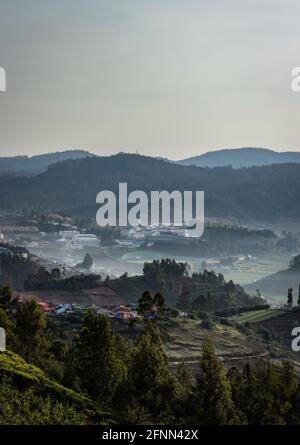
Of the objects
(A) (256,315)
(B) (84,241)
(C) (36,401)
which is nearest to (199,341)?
(A) (256,315)

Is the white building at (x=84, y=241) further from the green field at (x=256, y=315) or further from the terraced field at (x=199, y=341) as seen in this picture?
the terraced field at (x=199, y=341)

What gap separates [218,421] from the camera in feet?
82.0

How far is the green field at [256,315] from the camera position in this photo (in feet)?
245

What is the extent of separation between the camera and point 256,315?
7781cm

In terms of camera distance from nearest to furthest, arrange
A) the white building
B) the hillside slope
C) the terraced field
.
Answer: the hillside slope < the terraced field < the white building

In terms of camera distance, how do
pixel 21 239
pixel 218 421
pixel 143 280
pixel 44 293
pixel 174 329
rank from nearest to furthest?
pixel 218 421, pixel 174 329, pixel 44 293, pixel 143 280, pixel 21 239

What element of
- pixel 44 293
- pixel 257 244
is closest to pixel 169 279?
pixel 44 293

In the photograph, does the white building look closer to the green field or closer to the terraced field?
the green field

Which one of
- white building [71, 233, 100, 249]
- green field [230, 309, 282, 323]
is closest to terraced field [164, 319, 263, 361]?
green field [230, 309, 282, 323]

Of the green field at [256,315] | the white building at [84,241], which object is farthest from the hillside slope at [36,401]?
the white building at [84,241]

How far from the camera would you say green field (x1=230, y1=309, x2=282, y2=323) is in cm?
7475

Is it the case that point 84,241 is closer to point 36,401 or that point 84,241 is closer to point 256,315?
point 256,315
